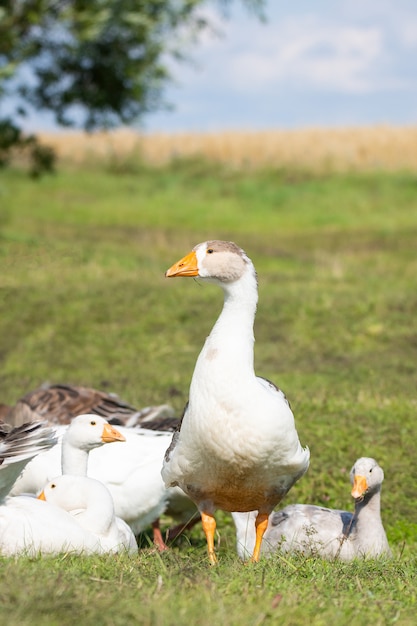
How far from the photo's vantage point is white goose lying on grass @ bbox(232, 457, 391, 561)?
6551mm

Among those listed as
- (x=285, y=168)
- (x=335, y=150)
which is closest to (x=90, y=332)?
(x=285, y=168)

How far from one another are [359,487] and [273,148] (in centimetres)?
3567

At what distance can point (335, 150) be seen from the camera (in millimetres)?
40344

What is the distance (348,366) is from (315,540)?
6.07 metres

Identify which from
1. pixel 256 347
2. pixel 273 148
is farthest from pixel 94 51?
pixel 273 148

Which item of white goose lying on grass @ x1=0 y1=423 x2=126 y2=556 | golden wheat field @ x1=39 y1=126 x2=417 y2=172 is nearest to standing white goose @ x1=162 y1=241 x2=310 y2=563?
white goose lying on grass @ x1=0 y1=423 x2=126 y2=556

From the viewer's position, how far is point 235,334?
223 inches

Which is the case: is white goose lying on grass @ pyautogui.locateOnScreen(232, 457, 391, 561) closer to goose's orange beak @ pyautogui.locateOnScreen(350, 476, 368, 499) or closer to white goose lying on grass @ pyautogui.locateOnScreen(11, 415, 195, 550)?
goose's orange beak @ pyautogui.locateOnScreen(350, 476, 368, 499)

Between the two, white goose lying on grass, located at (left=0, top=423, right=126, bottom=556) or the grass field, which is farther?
white goose lying on grass, located at (left=0, top=423, right=126, bottom=556)

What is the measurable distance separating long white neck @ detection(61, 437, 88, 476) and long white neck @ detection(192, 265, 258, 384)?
145cm

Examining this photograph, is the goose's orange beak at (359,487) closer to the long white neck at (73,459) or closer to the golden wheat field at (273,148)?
the long white neck at (73,459)

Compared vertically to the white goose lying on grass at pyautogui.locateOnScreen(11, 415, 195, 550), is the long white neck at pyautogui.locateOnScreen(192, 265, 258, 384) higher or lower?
higher

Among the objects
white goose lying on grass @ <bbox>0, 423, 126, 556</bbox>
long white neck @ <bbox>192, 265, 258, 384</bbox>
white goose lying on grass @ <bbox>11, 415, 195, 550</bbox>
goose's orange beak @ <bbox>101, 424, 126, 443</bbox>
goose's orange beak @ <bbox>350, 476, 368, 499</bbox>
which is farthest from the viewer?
white goose lying on grass @ <bbox>11, 415, 195, 550</bbox>

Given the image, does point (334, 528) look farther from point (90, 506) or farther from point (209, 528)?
point (90, 506)
